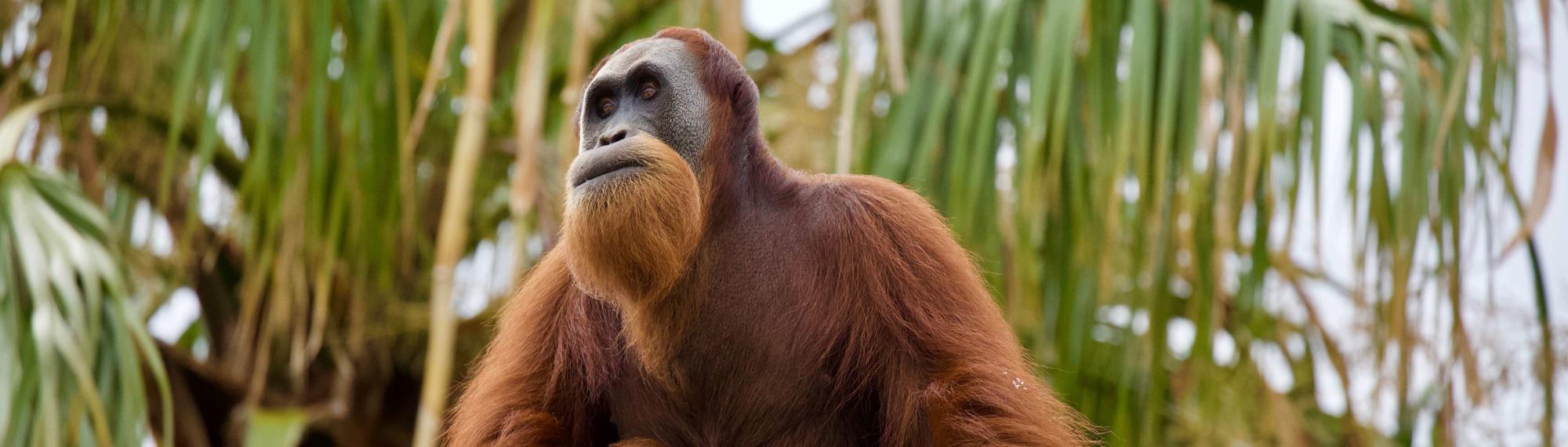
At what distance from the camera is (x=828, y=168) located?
4.76m

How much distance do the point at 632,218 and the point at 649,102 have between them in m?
0.29

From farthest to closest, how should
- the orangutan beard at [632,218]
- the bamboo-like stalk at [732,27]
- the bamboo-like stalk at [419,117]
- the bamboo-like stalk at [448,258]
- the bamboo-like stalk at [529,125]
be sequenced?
the bamboo-like stalk at [732,27] < the bamboo-like stalk at [419,117] < the bamboo-like stalk at [529,125] < the bamboo-like stalk at [448,258] < the orangutan beard at [632,218]

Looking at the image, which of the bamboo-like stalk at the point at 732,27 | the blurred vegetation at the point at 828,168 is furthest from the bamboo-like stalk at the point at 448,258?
the bamboo-like stalk at the point at 732,27

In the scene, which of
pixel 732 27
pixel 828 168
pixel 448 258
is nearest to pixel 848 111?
pixel 732 27

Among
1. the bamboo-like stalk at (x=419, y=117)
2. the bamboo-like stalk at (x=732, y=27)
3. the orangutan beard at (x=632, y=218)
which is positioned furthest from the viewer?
the bamboo-like stalk at (x=732, y=27)

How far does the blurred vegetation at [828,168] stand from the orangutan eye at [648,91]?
331 millimetres

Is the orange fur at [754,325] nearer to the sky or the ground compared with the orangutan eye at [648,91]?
nearer to the ground

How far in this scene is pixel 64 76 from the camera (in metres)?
5.31

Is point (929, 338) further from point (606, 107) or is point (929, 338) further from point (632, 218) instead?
point (606, 107)

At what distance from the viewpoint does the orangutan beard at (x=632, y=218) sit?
284 cm

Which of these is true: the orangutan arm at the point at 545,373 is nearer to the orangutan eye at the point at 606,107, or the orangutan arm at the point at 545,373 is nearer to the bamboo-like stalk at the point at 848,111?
the orangutan eye at the point at 606,107

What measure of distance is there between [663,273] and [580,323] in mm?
375

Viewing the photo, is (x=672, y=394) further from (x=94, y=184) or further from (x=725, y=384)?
(x=94, y=184)

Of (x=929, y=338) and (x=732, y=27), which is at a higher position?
(x=732, y=27)
